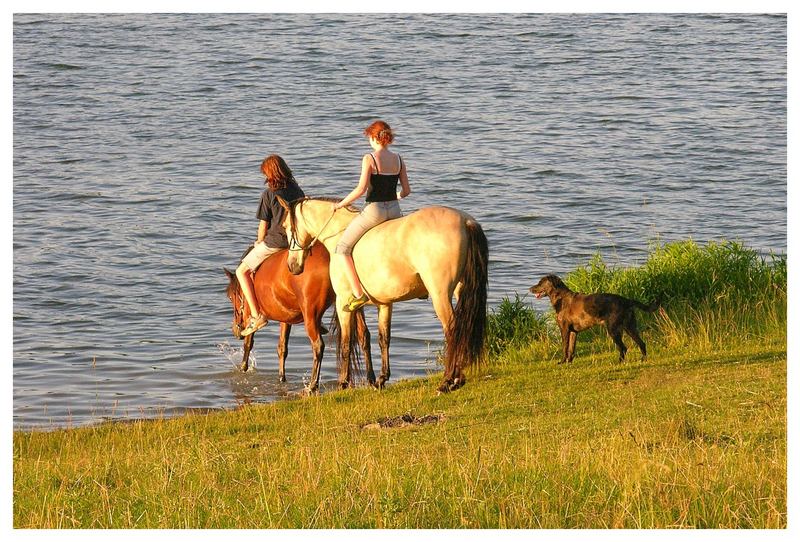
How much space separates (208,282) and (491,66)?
819 inches

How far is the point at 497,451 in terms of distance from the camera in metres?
9.92

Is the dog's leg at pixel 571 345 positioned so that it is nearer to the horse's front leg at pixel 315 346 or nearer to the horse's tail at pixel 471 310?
the horse's tail at pixel 471 310

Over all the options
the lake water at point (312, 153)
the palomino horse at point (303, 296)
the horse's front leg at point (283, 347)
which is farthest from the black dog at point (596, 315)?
the horse's front leg at point (283, 347)

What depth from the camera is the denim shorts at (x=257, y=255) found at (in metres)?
15.3

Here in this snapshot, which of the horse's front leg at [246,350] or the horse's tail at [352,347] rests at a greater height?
the horse's tail at [352,347]

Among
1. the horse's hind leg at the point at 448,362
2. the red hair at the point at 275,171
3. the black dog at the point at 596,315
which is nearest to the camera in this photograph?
the horse's hind leg at the point at 448,362

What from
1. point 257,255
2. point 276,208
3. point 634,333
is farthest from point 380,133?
point 634,333

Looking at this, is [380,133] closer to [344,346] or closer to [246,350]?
[344,346]

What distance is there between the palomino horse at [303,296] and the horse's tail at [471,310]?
5.75ft

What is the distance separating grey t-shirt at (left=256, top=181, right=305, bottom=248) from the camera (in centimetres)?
1445

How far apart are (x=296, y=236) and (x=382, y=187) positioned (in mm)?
1676

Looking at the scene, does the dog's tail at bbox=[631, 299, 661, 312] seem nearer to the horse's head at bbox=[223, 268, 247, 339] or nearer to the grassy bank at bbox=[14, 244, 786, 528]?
the grassy bank at bbox=[14, 244, 786, 528]

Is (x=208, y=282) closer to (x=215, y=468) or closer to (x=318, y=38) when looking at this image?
(x=215, y=468)

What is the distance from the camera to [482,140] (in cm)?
3353
